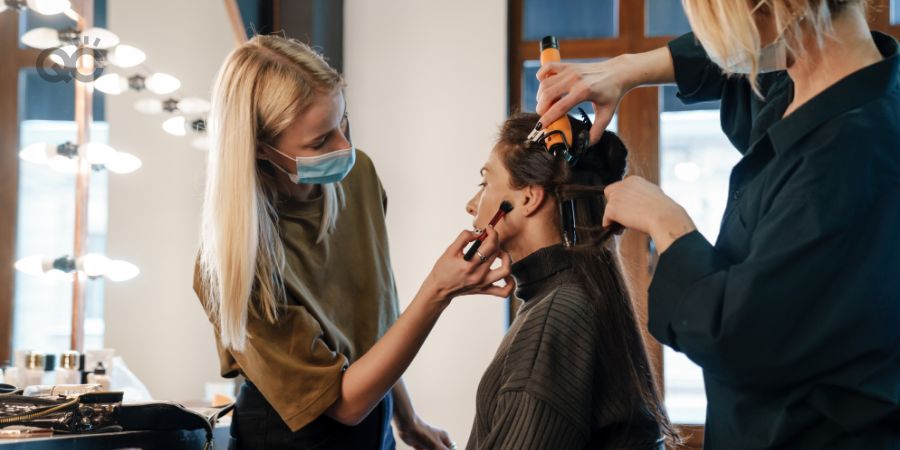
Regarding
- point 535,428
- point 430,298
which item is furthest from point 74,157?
point 535,428

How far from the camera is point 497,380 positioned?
4.87 feet

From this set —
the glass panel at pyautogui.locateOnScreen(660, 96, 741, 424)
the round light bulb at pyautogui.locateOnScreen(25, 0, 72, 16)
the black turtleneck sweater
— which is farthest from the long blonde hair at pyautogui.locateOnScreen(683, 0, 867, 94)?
the glass panel at pyautogui.locateOnScreen(660, 96, 741, 424)

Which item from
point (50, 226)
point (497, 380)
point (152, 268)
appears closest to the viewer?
point (497, 380)

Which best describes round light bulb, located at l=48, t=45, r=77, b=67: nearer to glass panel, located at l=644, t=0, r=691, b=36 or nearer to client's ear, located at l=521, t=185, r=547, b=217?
client's ear, located at l=521, t=185, r=547, b=217

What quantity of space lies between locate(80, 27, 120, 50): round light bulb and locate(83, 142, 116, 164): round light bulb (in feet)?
0.89

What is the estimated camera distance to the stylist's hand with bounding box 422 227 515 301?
4.88ft

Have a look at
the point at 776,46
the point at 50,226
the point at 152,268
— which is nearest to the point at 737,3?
the point at 776,46

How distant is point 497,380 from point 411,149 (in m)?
2.47

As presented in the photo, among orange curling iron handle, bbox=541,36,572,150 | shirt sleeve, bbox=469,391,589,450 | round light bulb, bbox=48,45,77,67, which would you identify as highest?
round light bulb, bbox=48,45,77,67

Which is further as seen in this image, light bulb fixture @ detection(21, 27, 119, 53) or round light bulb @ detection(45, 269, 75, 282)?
round light bulb @ detection(45, 269, 75, 282)

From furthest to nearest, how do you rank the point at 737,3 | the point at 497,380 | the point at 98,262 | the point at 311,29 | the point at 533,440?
the point at 311,29 → the point at 98,262 → the point at 497,380 → the point at 533,440 → the point at 737,3

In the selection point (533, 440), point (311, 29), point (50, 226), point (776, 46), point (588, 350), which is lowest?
point (533, 440)

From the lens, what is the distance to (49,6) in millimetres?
2189

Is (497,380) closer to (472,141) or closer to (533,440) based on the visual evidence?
(533,440)
